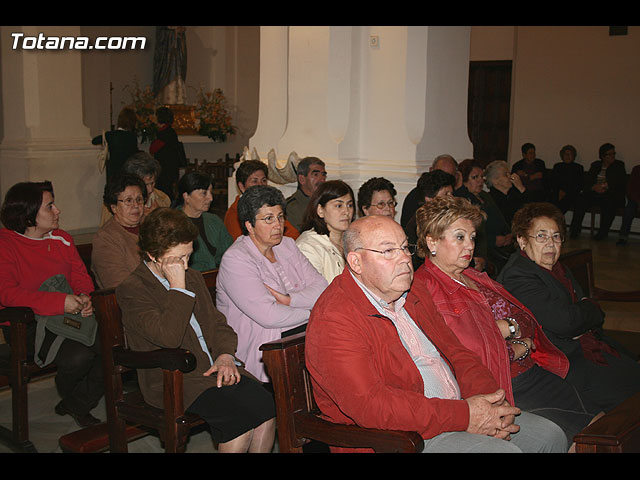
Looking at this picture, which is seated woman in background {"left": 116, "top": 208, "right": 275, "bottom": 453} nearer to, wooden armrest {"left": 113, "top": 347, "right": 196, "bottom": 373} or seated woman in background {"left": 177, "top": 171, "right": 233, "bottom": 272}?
wooden armrest {"left": 113, "top": 347, "right": 196, "bottom": 373}

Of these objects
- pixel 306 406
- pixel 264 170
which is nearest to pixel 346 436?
pixel 306 406

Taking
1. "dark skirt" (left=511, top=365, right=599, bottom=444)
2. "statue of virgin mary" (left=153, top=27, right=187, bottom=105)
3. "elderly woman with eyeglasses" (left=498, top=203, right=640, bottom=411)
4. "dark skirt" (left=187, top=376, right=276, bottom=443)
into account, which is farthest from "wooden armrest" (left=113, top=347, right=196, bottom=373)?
"statue of virgin mary" (left=153, top=27, right=187, bottom=105)

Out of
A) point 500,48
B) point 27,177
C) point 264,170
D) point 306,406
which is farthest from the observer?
point 500,48

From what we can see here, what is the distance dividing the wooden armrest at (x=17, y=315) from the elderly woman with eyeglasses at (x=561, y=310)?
7.87ft

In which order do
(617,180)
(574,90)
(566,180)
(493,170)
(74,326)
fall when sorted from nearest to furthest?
(74,326)
(493,170)
(617,180)
(566,180)
(574,90)

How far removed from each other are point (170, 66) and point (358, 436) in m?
13.1

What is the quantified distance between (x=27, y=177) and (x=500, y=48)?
29.0 ft

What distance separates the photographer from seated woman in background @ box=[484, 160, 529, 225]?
22.0 ft

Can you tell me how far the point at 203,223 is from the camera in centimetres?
486

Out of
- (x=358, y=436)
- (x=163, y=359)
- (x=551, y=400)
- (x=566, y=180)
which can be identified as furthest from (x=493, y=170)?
(x=566, y=180)

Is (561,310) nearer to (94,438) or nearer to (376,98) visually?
(94,438)

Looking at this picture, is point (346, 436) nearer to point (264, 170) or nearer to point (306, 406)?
point (306, 406)

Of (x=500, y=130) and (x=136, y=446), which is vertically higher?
(x=500, y=130)

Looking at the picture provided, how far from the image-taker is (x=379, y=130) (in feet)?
23.1
